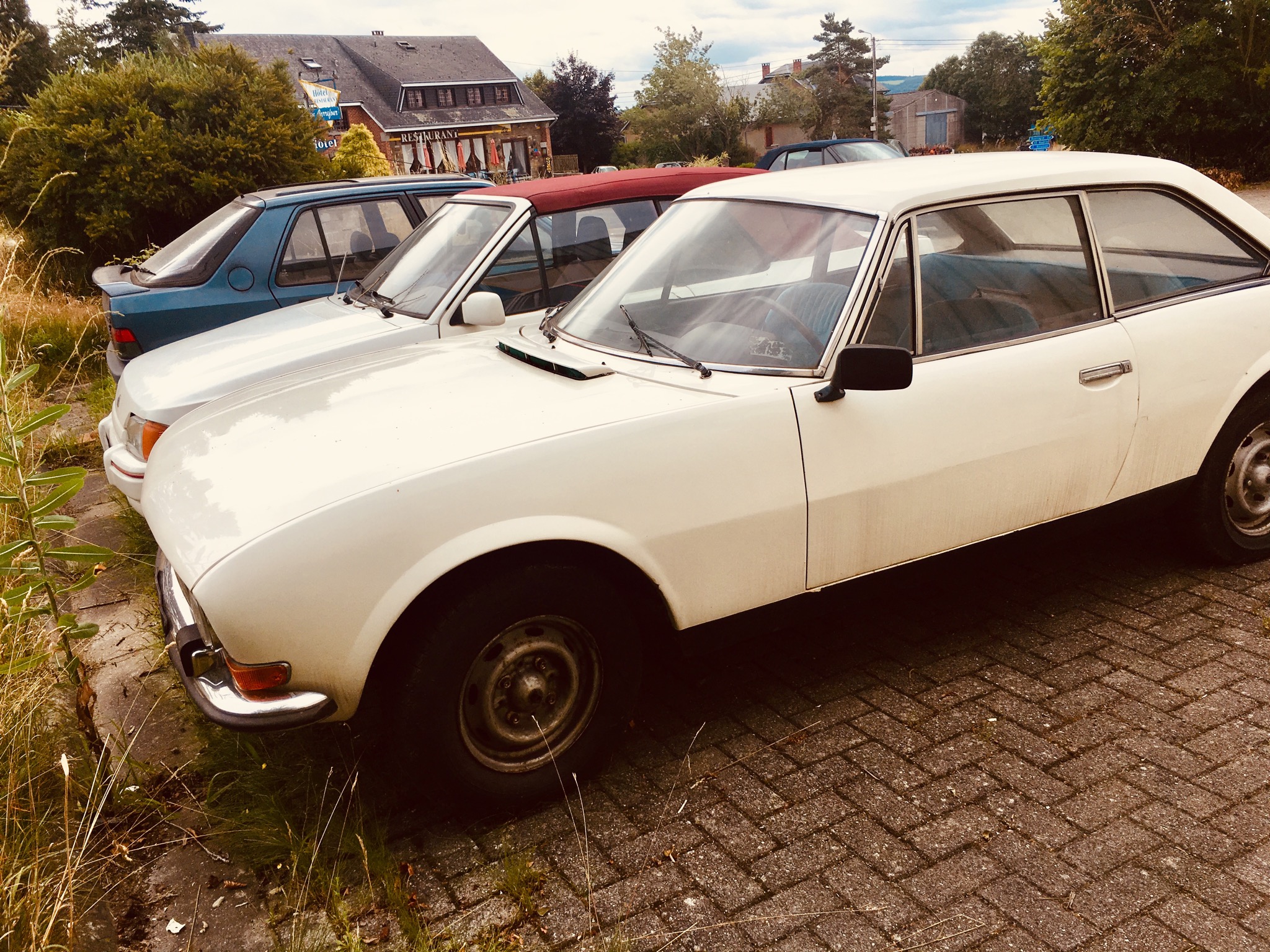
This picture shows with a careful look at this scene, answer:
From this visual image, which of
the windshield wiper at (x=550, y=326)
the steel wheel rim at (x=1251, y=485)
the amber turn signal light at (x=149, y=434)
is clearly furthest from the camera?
the amber turn signal light at (x=149, y=434)

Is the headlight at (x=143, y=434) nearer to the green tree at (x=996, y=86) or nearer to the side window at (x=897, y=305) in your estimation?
the side window at (x=897, y=305)

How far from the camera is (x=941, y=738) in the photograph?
331 centimetres

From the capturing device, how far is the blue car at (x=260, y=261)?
6.80m

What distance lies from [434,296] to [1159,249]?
3461mm

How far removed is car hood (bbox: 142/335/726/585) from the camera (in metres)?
2.67

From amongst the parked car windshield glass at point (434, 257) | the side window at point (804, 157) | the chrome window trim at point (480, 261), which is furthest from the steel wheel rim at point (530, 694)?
the side window at point (804, 157)

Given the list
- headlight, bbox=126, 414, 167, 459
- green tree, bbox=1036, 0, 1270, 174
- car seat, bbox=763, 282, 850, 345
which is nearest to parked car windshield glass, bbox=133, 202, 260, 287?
headlight, bbox=126, 414, 167, 459

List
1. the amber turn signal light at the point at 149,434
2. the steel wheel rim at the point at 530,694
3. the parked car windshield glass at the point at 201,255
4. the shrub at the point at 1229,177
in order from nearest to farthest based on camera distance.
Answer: the steel wheel rim at the point at 530,694, the amber turn signal light at the point at 149,434, the parked car windshield glass at the point at 201,255, the shrub at the point at 1229,177

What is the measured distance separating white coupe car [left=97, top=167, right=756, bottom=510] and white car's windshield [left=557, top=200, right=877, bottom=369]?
3.48ft

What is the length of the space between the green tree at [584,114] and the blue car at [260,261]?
6081cm

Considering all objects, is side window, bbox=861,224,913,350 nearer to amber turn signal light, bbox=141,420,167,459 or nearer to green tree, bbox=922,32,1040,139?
amber turn signal light, bbox=141,420,167,459

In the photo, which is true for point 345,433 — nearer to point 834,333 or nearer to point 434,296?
point 834,333

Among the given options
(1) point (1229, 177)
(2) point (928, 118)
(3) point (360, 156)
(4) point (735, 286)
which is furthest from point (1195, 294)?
(2) point (928, 118)

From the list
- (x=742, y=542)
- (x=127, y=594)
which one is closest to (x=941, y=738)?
(x=742, y=542)
